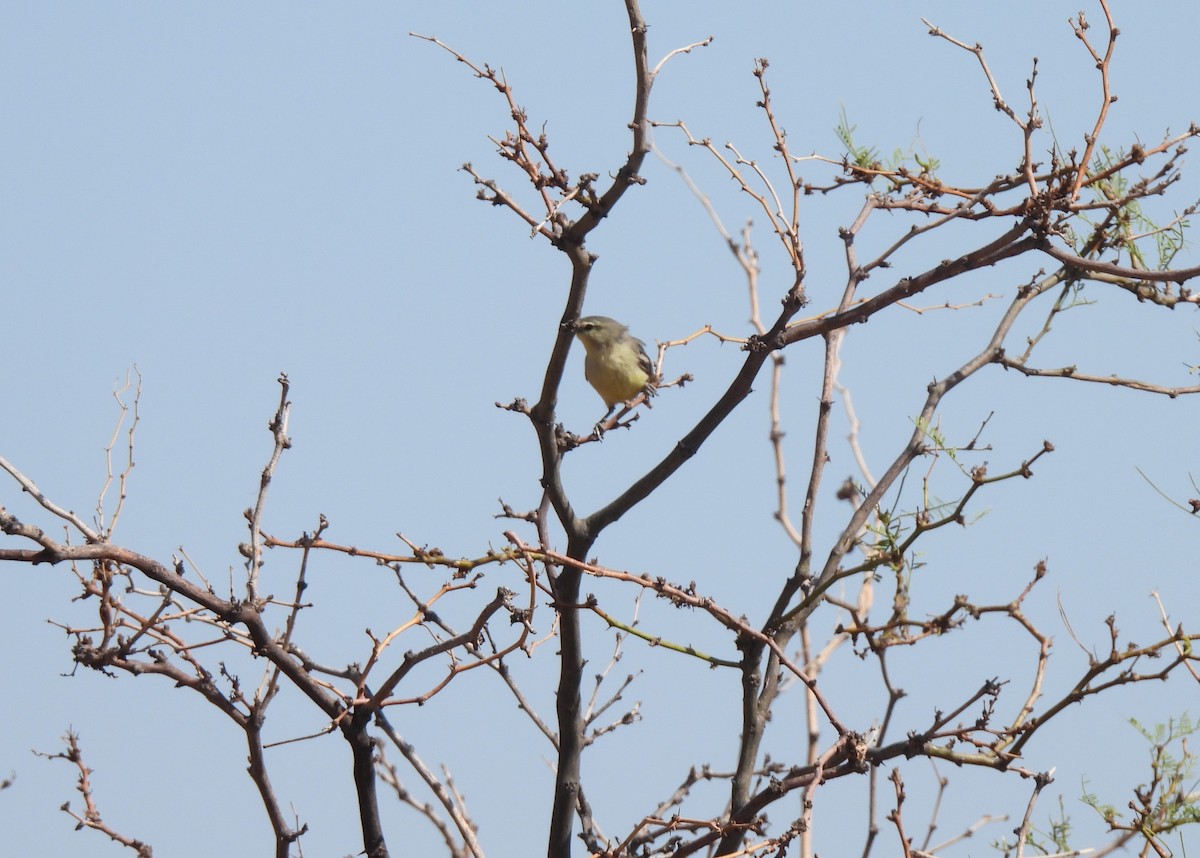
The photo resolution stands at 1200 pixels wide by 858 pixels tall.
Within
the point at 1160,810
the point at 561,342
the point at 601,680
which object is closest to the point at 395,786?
the point at 601,680

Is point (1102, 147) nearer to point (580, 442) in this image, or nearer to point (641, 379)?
point (580, 442)

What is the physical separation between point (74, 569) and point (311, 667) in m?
0.77

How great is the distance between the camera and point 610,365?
7152 mm

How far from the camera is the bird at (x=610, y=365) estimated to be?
713 centimetres

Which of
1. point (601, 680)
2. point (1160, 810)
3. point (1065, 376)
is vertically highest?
point (1065, 376)

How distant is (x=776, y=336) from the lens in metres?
3.64

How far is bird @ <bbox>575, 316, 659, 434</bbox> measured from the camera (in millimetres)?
7129

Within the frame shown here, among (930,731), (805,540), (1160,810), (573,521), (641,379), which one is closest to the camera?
(930,731)

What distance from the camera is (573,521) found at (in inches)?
161

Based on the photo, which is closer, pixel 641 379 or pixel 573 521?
pixel 573 521

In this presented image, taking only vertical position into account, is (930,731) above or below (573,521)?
below

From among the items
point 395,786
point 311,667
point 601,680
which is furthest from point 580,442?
point 395,786

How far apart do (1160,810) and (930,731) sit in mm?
888

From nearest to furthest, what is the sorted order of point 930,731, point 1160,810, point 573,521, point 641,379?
point 930,731, point 1160,810, point 573,521, point 641,379
